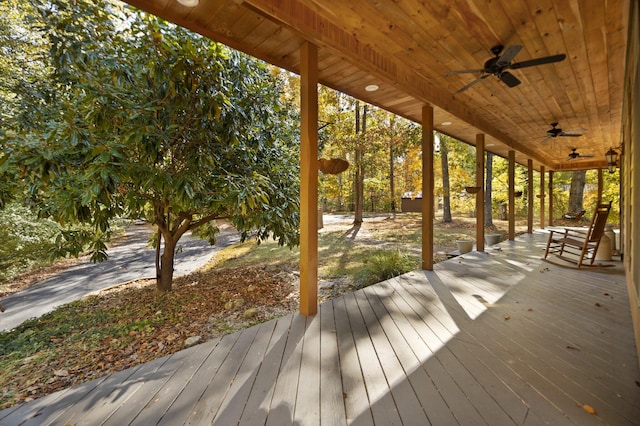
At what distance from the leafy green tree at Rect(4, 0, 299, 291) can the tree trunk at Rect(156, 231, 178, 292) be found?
1033 millimetres

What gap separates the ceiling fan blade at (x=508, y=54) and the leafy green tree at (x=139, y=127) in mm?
2617

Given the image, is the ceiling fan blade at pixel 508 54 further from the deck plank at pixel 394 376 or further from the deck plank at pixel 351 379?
the deck plank at pixel 351 379

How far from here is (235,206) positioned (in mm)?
2996

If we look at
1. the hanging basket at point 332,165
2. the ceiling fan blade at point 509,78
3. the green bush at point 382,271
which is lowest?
the green bush at point 382,271

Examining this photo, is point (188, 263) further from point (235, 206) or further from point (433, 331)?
point (433, 331)

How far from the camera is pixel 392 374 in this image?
1667mm

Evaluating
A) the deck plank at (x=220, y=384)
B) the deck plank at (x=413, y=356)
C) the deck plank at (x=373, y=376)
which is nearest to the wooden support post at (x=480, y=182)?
the deck plank at (x=413, y=356)

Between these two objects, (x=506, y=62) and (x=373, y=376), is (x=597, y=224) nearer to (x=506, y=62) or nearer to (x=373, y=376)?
(x=506, y=62)

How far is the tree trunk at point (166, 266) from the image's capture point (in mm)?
4496

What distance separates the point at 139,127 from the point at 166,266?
2.73 m

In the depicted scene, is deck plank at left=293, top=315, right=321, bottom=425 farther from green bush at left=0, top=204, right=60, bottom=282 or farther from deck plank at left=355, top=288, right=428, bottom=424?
green bush at left=0, top=204, right=60, bottom=282

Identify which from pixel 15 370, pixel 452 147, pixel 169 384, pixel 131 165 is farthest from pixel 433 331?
pixel 452 147

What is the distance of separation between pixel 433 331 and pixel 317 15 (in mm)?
2825

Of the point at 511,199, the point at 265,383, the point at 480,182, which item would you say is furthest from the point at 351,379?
the point at 511,199
